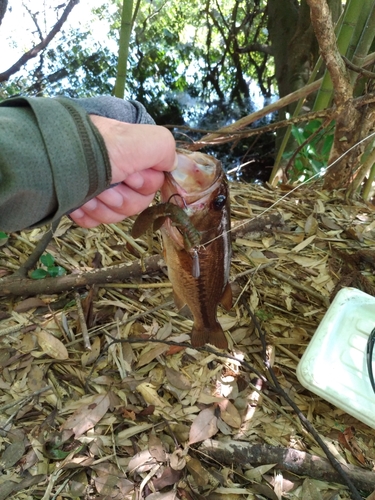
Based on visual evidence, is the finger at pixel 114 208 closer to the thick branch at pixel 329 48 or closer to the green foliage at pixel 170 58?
the thick branch at pixel 329 48

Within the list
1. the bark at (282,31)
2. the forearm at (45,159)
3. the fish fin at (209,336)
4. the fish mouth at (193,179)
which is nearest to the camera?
the forearm at (45,159)

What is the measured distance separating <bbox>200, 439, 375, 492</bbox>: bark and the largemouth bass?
411mm

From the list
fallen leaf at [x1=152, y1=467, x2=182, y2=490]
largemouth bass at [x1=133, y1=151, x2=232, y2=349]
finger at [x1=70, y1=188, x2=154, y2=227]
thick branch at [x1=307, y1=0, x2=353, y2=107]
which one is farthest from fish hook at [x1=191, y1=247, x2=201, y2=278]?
thick branch at [x1=307, y1=0, x2=353, y2=107]

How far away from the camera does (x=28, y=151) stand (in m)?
0.95

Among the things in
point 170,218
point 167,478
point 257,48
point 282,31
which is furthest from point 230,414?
point 257,48

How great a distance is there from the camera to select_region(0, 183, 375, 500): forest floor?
1541 mm

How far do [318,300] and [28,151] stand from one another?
165 cm

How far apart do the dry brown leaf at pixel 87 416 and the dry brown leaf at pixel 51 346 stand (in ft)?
0.83

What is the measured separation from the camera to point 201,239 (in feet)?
4.68

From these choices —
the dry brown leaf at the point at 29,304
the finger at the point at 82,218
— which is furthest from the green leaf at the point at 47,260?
the finger at the point at 82,218

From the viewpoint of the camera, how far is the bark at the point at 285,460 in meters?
1.58

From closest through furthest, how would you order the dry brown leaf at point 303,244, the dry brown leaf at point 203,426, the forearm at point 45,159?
the forearm at point 45,159 < the dry brown leaf at point 203,426 < the dry brown leaf at point 303,244

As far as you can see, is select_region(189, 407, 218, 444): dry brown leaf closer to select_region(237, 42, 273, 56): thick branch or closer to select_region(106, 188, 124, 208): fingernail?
select_region(106, 188, 124, 208): fingernail

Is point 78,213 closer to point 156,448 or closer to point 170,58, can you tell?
point 156,448
